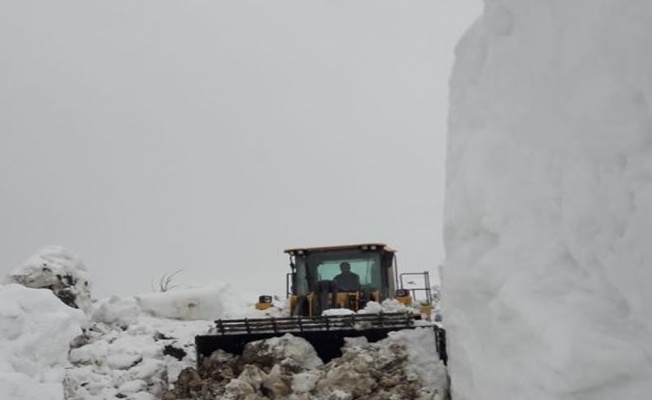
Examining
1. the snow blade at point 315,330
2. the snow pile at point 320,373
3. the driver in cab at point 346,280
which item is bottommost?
the snow pile at point 320,373

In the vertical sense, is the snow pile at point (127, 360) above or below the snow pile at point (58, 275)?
below

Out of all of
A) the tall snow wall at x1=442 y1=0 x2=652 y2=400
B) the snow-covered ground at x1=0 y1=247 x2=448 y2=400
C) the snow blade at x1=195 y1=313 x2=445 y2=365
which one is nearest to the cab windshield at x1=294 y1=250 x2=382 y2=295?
the snow-covered ground at x1=0 y1=247 x2=448 y2=400

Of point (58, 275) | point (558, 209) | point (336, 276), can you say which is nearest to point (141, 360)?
point (58, 275)

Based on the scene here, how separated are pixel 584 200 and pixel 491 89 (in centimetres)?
174

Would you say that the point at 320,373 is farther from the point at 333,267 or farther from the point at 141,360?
the point at 333,267

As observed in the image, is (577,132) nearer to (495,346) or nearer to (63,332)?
(495,346)

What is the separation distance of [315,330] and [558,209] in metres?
4.57

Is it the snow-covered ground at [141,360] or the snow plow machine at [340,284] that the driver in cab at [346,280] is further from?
the snow-covered ground at [141,360]

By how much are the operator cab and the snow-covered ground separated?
3.54ft

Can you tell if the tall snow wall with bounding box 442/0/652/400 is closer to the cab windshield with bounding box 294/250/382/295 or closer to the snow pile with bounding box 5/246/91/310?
the cab windshield with bounding box 294/250/382/295

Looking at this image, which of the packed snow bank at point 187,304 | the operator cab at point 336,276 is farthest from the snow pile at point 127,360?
the operator cab at point 336,276

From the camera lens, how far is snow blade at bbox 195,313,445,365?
757 centimetres

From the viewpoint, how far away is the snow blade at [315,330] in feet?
24.8

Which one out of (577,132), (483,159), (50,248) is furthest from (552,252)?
(50,248)
